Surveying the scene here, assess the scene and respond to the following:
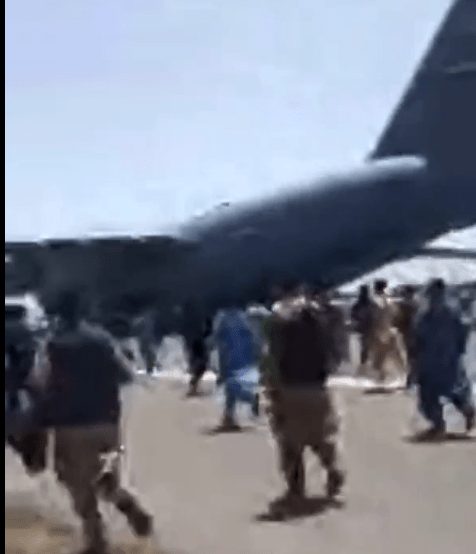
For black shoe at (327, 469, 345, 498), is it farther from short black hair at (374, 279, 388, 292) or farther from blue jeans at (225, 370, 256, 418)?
short black hair at (374, 279, 388, 292)

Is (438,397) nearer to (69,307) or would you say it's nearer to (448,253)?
(69,307)

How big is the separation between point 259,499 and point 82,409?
237 centimetres

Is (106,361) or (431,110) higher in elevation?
(431,110)

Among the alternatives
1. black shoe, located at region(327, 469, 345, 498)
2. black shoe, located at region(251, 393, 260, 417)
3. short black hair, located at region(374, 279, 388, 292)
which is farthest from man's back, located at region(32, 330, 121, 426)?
short black hair, located at region(374, 279, 388, 292)

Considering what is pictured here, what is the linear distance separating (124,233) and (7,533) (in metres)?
21.5

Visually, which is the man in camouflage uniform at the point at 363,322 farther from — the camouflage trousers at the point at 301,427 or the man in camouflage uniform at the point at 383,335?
the camouflage trousers at the point at 301,427

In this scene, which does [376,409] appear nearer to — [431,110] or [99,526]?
[99,526]

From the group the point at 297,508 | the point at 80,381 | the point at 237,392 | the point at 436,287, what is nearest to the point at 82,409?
Result: the point at 80,381

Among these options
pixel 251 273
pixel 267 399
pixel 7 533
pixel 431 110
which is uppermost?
pixel 431 110

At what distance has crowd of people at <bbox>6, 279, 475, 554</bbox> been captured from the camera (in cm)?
652

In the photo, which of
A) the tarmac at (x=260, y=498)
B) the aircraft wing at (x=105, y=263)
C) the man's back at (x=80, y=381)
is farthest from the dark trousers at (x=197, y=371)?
the aircraft wing at (x=105, y=263)

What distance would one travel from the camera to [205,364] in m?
16.5

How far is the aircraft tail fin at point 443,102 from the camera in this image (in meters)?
28.0

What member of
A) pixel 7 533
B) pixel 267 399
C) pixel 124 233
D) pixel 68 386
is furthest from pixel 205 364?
pixel 124 233
